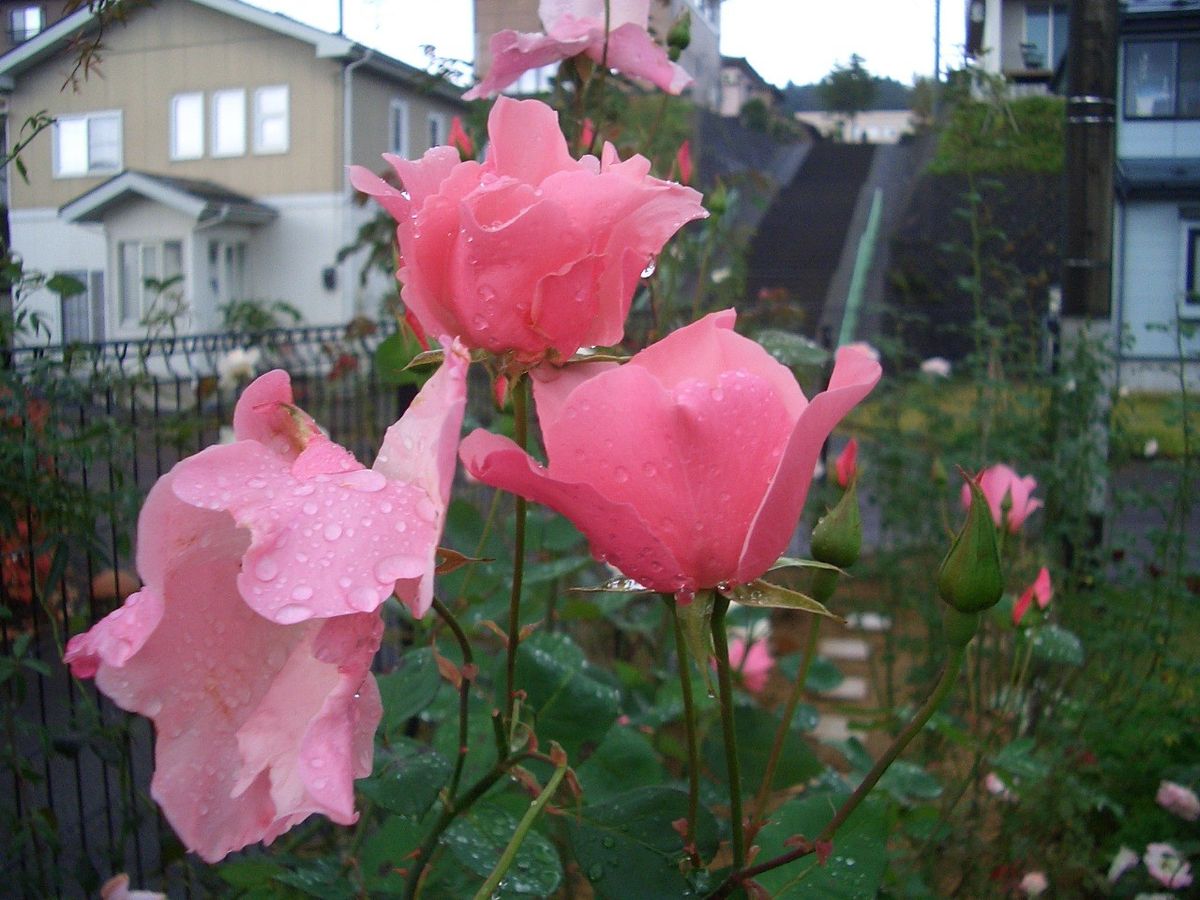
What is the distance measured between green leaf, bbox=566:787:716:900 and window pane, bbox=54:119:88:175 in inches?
40.2

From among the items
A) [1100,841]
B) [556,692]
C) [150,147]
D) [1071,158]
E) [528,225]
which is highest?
[150,147]

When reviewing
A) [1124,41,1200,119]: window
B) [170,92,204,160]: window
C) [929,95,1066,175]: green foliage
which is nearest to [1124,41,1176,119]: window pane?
[1124,41,1200,119]: window

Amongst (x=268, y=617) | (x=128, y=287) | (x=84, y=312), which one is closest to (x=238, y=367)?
(x=128, y=287)

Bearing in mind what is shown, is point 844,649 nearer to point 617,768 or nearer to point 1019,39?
point 1019,39

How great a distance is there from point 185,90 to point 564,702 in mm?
2210

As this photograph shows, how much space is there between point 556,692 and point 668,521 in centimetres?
30

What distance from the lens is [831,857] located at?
1.65ft

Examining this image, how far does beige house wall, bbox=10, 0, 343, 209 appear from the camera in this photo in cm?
101

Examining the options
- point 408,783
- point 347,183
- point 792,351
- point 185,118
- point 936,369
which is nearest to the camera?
point 408,783

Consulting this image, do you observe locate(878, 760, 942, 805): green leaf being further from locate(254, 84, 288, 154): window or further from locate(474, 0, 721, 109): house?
locate(254, 84, 288, 154): window

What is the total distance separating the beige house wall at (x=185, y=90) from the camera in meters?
1.01

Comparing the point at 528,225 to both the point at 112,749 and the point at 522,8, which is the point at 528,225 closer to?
the point at 112,749

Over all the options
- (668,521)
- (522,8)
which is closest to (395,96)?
(522,8)

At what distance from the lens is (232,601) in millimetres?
322
